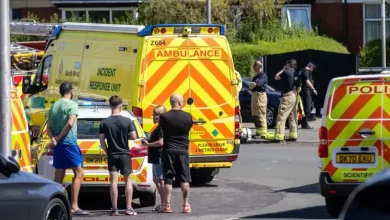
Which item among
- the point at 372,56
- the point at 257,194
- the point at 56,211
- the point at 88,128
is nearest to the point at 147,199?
the point at 88,128

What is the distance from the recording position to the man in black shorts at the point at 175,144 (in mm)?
13109

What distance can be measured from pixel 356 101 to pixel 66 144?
3.89 m

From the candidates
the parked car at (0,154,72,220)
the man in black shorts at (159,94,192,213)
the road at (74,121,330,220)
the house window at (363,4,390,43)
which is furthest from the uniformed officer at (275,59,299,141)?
the house window at (363,4,390,43)

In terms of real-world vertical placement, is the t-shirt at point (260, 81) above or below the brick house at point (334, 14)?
below

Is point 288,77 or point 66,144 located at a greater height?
point 288,77

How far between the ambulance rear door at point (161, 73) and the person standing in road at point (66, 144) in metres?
2.47

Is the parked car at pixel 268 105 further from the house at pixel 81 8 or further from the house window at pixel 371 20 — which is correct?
the house at pixel 81 8

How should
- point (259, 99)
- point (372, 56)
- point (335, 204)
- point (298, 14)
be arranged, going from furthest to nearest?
point (298, 14) < point (372, 56) < point (259, 99) < point (335, 204)

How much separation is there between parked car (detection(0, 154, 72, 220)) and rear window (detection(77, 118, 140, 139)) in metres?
3.72

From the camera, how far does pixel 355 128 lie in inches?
471

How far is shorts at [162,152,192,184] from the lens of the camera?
43.1ft

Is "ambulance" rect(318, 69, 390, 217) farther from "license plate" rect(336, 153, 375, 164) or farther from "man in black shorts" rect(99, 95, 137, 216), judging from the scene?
"man in black shorts" rect(99, 95, 137, 216)

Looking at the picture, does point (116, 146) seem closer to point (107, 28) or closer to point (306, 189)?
point (306, 189)

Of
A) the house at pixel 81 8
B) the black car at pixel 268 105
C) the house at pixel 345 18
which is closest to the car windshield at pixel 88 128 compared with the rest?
the black car at pixel 268 105
